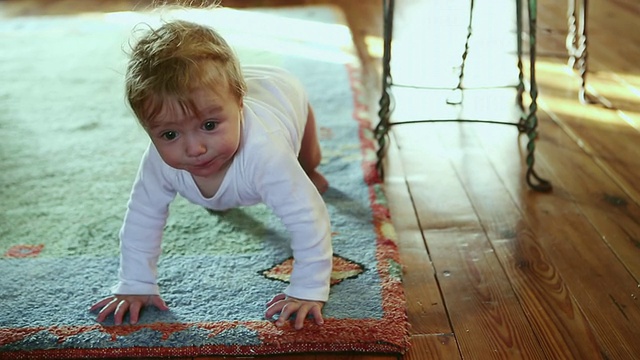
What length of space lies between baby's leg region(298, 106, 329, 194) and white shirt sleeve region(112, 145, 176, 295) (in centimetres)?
40

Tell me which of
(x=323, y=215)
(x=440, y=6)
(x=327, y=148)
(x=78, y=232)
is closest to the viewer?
(x=323, y=215)

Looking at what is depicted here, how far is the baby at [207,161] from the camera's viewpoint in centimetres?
94

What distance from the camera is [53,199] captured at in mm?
1465

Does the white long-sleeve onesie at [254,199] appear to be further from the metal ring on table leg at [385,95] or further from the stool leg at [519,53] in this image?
the stool leg at [519,53]

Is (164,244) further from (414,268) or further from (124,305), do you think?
(414,268)

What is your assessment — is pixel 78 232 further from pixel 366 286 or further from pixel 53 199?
pixel 366 286

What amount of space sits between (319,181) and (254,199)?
331mm

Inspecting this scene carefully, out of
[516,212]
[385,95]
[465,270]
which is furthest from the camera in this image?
[385,95]

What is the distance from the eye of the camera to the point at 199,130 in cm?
97

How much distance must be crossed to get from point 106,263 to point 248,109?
398mm

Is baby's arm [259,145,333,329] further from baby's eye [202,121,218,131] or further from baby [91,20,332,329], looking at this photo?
baby's eye [202,121,218,131]

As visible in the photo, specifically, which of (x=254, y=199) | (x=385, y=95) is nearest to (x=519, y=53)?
(x=385, y=95)

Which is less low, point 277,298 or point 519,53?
point 519,53

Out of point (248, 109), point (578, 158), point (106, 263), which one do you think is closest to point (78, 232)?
point (106, 263)
